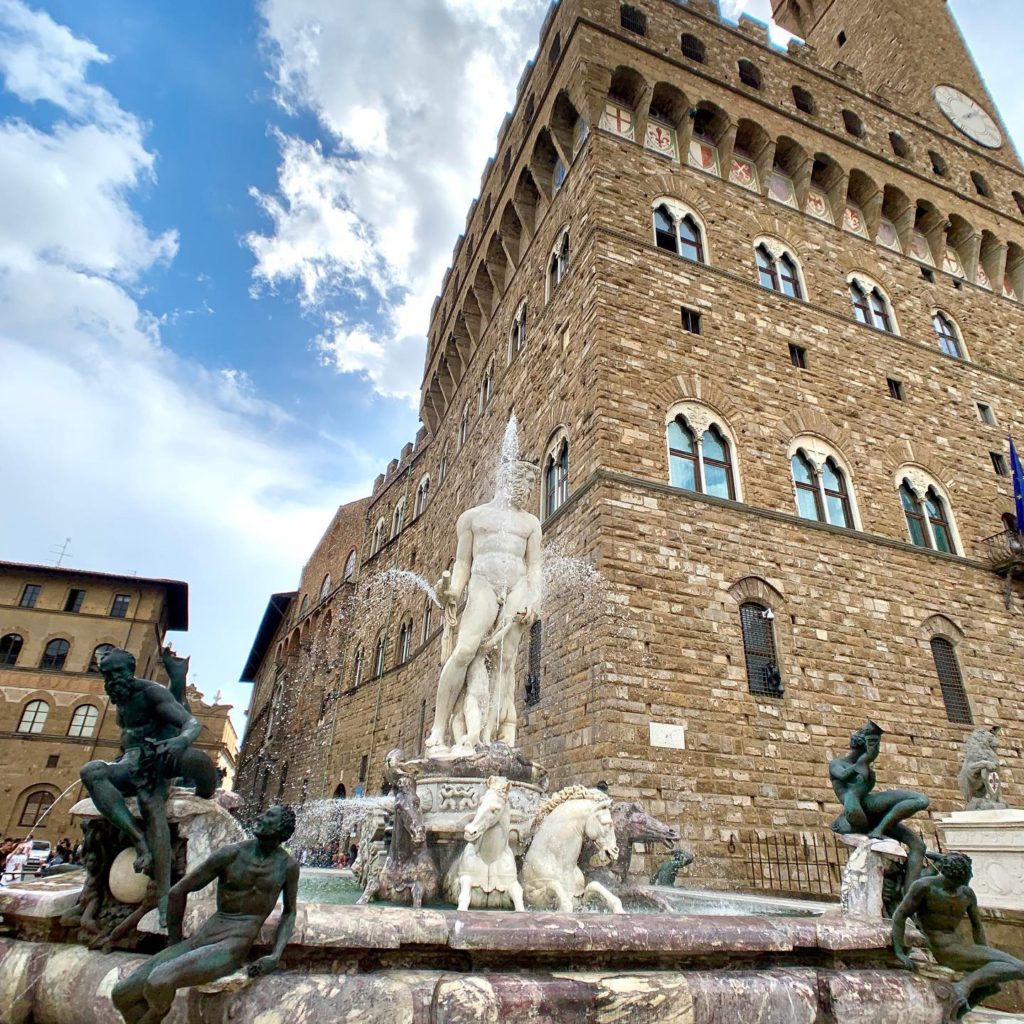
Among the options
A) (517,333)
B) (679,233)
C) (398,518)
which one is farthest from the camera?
(398,518)

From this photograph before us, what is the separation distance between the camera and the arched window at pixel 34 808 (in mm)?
23094

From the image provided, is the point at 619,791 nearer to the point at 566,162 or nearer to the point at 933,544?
the point at 933,544

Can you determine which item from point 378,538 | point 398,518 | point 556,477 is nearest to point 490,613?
point 556,477

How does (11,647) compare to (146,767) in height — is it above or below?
above

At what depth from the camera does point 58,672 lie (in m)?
25.5

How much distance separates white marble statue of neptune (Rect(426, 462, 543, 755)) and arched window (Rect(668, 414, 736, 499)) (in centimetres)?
476

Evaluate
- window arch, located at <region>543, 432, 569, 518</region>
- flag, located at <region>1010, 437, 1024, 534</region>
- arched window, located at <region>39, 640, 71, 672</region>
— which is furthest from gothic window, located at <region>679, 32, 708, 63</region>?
arched window, located at <region>39, 640, 71, 672</region>

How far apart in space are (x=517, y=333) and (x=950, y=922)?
1294 centimetres

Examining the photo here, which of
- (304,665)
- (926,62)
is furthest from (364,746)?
(926,62)

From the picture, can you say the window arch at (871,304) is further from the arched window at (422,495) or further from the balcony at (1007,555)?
the arched window at (422,495)

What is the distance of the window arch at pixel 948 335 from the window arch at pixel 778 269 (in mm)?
3467

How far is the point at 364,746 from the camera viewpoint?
18.2m

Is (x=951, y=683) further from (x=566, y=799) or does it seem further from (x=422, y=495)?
(x=422, y=495)

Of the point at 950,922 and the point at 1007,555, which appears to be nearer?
the point at 950,922
